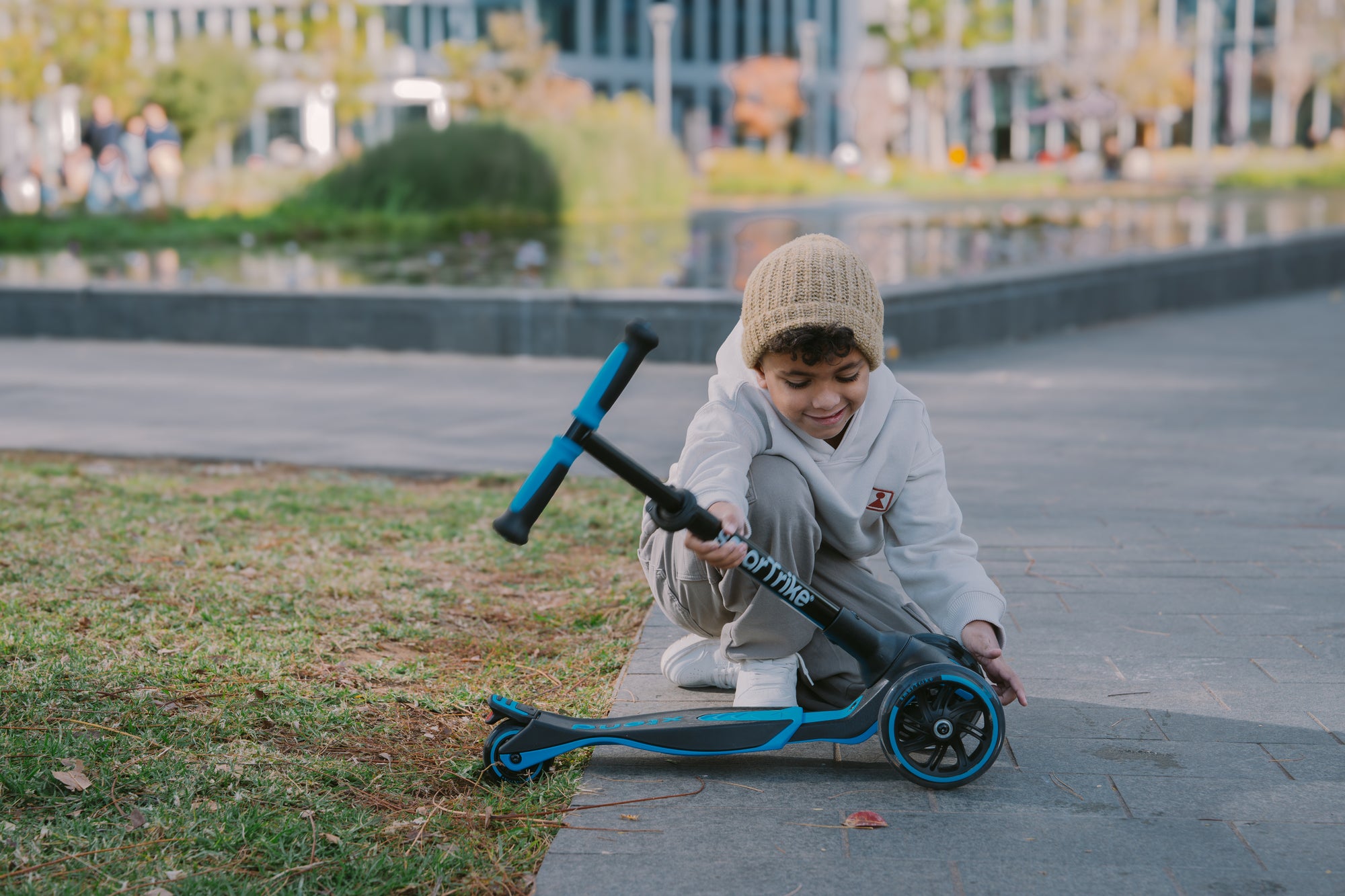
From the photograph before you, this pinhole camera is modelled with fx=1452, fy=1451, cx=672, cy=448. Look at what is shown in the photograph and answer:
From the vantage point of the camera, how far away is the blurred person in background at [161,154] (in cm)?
2288

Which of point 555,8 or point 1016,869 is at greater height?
point 555,8

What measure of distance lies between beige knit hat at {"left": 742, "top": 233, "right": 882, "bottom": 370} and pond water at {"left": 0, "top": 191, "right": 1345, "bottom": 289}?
7569 millimetres

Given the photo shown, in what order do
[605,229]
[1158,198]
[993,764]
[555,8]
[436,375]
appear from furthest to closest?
[555,8], [1158,198], [605,229], [436,375], [993,764]

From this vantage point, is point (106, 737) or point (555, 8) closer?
point (106, 737)

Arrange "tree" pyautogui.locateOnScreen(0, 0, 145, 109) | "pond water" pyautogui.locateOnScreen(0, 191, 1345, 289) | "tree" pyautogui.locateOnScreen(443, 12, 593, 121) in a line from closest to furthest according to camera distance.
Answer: "pond water" pyautogui.locateOnScreen(0, 191, 1345, 289)
"tree" pyautogui.locateOnScreen(0, 0, 145, 109)
"tree" pyautogui.locateOnScreen(443, 12, 593, 121)

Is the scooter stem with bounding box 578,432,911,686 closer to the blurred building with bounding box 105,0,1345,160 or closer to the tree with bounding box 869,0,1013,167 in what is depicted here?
the blurred building with bounding box 105,0,1345,160

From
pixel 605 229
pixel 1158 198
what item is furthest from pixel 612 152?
pixel 1158 198

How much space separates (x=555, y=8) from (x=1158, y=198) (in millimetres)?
33490

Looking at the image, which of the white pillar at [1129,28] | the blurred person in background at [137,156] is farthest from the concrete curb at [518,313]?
the white pillar at [1129,28]

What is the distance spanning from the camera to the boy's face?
270 centimetres

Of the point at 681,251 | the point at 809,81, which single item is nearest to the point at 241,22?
the point at 809,81

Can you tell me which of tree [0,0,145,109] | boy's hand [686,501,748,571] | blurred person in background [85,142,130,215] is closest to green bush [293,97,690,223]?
blurred person in background [85,142,130,215]

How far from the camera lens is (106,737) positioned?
2.80 meters

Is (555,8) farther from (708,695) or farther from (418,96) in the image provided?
(708,695)
